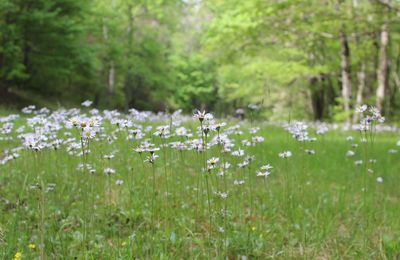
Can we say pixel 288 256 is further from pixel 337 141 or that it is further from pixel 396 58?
pixel 396 58

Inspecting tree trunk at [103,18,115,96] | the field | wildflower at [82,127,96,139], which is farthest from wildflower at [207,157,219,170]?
tree trunk at [103,18,115,96]

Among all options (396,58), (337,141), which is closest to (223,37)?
(337,141)

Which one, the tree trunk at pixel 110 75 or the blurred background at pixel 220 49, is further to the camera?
the tree trunk at pixel 110 75

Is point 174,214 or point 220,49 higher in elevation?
point 220,49

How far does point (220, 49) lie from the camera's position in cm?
1498

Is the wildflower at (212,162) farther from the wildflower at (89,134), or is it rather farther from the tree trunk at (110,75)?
the tree trunk at (110,75)

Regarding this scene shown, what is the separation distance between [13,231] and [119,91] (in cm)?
2580

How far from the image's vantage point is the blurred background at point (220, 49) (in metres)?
11.4

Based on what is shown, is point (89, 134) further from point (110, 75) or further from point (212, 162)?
point (110, 75)

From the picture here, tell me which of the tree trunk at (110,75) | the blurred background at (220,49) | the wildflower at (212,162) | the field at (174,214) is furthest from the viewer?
the tree trunk at (110,75)

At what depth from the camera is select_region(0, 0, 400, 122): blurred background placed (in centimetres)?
1139

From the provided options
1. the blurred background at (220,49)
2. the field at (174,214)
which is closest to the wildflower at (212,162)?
the field at (174,214)

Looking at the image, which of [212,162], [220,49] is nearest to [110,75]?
[220,49]

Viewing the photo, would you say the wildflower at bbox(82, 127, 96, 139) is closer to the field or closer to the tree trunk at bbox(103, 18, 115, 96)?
the field
